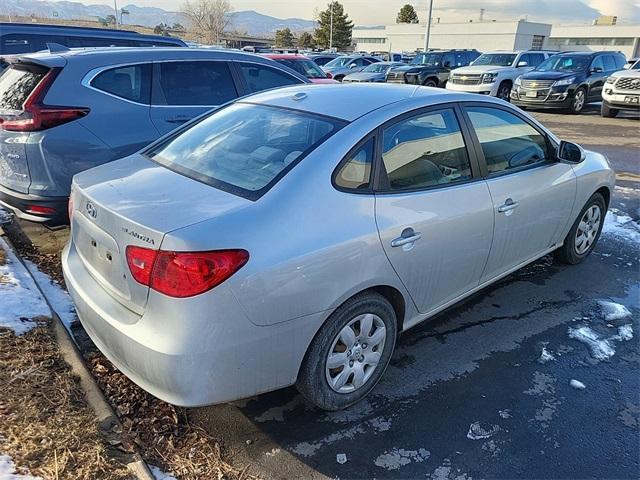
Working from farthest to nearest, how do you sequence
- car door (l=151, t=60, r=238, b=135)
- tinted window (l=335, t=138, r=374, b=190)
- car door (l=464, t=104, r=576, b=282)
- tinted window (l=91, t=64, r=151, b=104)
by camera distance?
car door (l=151, t=60, r=238, b=135), tinted window (l=91, t=64, r=151, b=104), car door (l=464, t=104, r=576, b=282), tinted window (l=335, t=138, r=374, b=190)

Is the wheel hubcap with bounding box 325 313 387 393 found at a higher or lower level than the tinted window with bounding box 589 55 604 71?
lower

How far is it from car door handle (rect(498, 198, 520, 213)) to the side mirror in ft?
2.63

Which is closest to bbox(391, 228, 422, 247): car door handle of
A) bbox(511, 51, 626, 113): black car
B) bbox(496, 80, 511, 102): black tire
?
bbox(511, 51, 626, 113): black car

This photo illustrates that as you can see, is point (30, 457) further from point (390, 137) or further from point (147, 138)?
point (147, 138)

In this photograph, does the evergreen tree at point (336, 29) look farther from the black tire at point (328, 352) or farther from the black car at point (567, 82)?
the black tire at point (328, 352)

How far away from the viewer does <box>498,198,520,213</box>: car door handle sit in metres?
3.34

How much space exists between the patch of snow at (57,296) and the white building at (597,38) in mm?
68729

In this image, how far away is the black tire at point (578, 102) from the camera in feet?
49.7

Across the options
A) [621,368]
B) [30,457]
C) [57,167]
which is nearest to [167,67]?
[57,167]

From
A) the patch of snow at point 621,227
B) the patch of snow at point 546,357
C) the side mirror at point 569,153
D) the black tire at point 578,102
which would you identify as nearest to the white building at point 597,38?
the black tire at point 578,102

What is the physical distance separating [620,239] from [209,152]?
4573mm

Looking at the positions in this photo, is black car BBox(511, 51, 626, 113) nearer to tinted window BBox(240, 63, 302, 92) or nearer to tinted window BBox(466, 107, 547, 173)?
tinted window BBox(240, 63, 302, 92)

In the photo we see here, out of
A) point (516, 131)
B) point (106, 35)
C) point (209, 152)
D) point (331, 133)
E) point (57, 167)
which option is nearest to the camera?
point (331, 133)

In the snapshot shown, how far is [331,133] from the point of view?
2.66 metres
